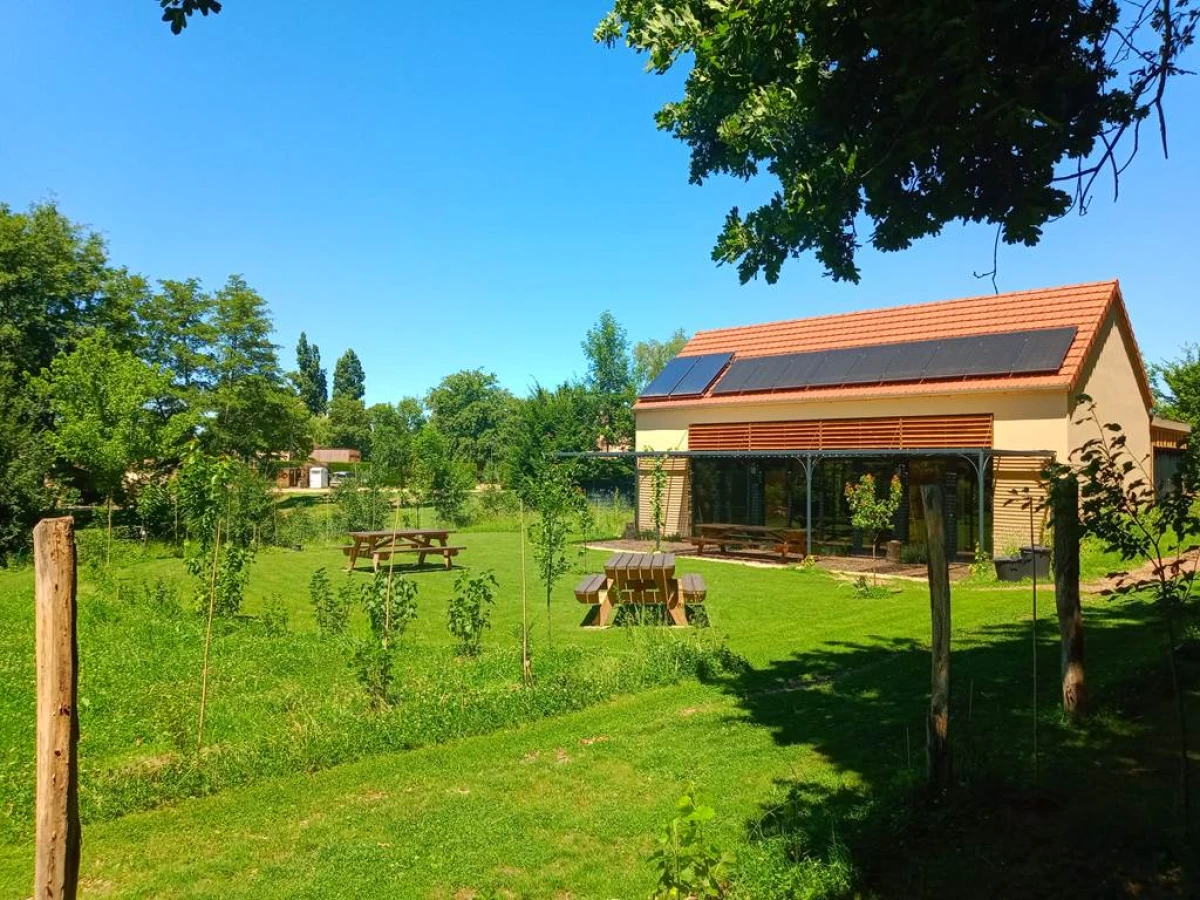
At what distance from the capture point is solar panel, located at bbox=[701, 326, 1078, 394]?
17438 millimetres

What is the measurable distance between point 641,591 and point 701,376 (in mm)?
15040

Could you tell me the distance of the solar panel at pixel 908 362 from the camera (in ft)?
57.2

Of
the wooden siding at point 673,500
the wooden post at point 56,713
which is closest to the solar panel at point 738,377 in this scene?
the wooden siding at point 673,500

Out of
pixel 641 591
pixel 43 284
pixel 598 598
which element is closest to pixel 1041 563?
pixel 641 591

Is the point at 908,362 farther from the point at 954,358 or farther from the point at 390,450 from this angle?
the point at 390,450

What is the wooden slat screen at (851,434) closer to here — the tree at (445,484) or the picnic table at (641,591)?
the tree at (445,484)

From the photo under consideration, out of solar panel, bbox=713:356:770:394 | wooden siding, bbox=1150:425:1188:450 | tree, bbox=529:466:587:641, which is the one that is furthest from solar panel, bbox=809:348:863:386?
tree, bbox=529:466:587:641

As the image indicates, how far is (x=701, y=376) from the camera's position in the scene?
24.1 metres

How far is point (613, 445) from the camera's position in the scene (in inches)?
1876

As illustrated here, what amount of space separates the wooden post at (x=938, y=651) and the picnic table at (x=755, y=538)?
43.0 feet

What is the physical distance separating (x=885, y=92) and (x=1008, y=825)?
389 centimetres

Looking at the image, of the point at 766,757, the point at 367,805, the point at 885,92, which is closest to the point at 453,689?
the point at 367,805

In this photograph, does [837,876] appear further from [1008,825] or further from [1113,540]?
[1113,540]

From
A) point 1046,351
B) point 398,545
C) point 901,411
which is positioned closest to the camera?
point 398,545
